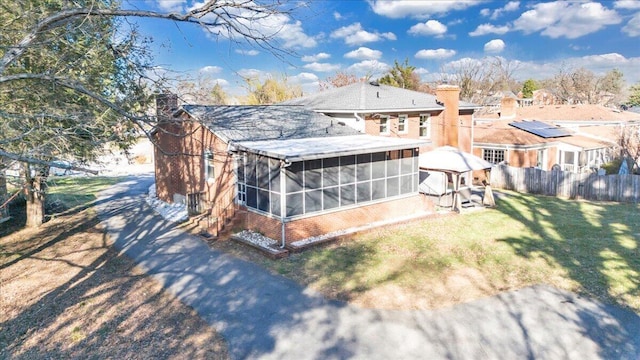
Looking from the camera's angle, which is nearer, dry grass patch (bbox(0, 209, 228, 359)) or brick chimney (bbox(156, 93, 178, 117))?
dry grass patch (bbox(0, 209, 228, 359))

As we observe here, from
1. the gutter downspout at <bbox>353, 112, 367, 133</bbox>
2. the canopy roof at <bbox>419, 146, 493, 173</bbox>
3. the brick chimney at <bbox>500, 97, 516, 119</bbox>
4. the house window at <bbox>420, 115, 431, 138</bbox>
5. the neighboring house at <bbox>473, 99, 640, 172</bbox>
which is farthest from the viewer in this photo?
the brick chimney at <bbox>500, 97, 516, 119</bbox>

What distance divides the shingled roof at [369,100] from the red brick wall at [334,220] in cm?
511

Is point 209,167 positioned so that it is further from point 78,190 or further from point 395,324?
point 78,190

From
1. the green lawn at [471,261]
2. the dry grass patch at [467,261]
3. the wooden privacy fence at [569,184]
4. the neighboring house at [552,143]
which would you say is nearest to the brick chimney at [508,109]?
the neighboring house at [552,143]

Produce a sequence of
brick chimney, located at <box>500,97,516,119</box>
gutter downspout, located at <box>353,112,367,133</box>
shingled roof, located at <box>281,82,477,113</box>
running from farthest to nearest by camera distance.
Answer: brick chimney, located at <box>500,97,516,119</box>, shingled roof, located at <box>281,82,477,113</box>, gutter downspout, located at <box>353,112,367,133</box>

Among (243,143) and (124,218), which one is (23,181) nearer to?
(243,143)

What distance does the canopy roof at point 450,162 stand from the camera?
1856 centimetres

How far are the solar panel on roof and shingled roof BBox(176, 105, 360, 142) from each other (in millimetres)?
16200

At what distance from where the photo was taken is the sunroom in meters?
13.5

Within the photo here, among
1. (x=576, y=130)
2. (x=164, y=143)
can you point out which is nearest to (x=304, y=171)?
(x=164, y=143)

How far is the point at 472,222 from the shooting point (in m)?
16.8

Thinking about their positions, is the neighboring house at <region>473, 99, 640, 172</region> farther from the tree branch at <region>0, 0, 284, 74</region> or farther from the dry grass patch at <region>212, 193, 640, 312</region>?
the tree branch at <region>0, 0, 284, 74</region>

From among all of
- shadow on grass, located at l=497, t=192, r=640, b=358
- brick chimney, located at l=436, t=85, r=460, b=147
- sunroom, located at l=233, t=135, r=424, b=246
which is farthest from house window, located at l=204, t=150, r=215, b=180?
brick chimney, located at l=436, t=85, r=460, b=147

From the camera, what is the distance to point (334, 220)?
14766 mm
